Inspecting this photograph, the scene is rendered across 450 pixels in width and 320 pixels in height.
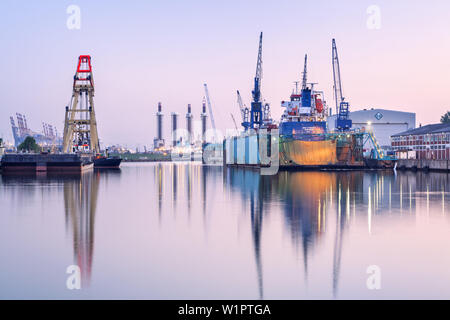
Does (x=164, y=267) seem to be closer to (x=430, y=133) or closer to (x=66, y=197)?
(x=66, y=197)

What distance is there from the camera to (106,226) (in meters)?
20.9

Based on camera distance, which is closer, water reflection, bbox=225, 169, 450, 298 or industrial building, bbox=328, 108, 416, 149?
water reflection, bbox=225, 169, 450, 298

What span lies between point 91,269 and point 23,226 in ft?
30.4

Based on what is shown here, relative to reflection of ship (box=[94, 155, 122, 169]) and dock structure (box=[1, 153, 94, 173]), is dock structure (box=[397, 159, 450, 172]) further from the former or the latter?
reflection of ship (box=[94, 155, 122, 169])

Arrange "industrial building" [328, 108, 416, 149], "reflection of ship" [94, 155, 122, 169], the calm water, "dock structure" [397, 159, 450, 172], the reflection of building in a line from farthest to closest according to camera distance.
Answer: "industrial building" [328, 108, 416, 149], "reflection of ship" [94, 155, 122, 169], "dock structure" [397, 159, 450, 172], the reflection of building, the calm water

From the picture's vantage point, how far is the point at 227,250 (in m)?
15.9

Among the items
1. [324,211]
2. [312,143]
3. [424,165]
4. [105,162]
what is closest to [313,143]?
[312,143]

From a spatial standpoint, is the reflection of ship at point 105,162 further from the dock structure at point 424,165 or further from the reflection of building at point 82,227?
the reflection of building at point 82,227

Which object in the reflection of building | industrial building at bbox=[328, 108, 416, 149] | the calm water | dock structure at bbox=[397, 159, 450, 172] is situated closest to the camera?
the calm water

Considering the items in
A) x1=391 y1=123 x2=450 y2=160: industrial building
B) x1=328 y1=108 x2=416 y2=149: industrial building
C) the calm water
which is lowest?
the calm water

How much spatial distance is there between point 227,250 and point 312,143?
7278cm

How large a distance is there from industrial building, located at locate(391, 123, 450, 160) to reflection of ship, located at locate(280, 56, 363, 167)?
10028mm

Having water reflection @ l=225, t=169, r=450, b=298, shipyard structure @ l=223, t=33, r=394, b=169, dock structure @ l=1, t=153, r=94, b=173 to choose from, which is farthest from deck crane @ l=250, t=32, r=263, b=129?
water reflection @ l=225, t=169, r=450, b=298

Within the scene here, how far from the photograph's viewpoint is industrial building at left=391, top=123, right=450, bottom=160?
8112cm
